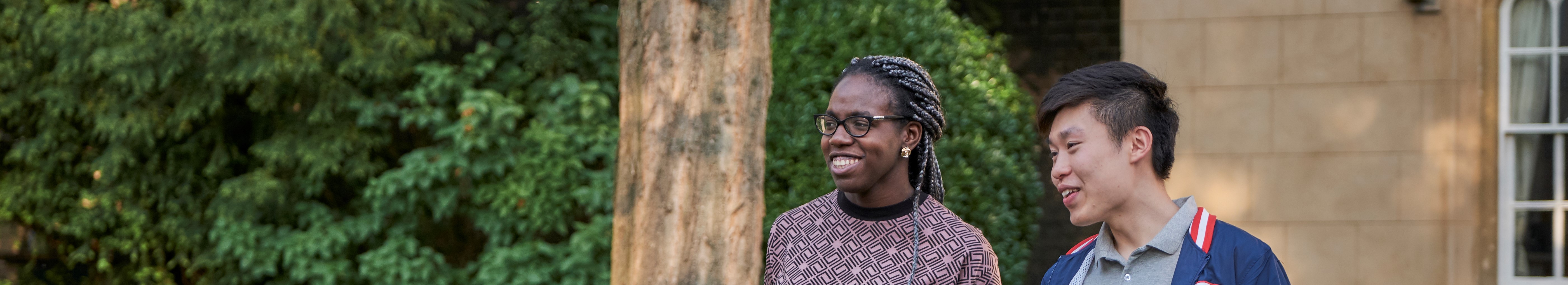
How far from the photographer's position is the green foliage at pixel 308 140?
20.4 feet

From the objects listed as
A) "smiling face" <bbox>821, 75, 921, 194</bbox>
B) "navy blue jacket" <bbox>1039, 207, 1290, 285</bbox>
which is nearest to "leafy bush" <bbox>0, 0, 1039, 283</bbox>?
"smiling face" <bbox>821, 75, 921, 194</bbox>

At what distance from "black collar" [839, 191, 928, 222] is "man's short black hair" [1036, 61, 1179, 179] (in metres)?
0.84

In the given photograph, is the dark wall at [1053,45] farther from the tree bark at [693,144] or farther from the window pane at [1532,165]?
the tree bark at [693,144]

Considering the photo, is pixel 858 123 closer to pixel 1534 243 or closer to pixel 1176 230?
pixel 1176 230

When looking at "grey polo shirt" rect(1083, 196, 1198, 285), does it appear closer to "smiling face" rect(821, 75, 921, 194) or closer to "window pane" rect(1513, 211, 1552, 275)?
"smiling face" rect(821, 75, 921, 194)

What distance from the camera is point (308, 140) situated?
665 centimetres

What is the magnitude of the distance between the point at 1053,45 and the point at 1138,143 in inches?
263

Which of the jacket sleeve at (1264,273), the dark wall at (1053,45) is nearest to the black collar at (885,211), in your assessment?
the jacket sleeve at (1264,273)

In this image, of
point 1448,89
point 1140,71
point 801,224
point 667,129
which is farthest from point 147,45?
point 1448,89

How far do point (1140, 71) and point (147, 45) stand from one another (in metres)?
6.13

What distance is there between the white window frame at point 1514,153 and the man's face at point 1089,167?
4.70 m

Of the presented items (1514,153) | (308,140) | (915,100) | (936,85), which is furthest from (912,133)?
(308,140)

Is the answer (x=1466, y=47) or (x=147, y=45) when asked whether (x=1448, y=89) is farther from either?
(x=147, y=45)

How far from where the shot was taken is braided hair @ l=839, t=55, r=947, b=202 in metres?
2.51
